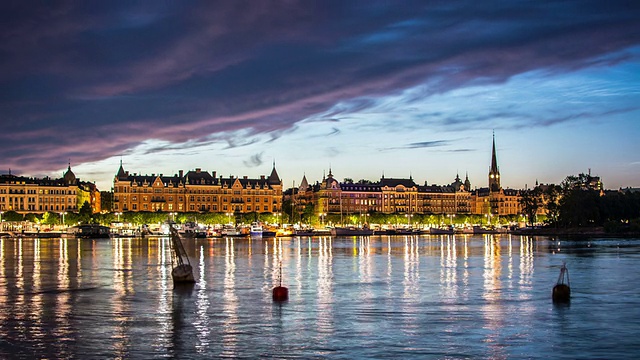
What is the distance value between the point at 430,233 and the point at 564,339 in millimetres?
150108

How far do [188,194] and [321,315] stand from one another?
548 ft

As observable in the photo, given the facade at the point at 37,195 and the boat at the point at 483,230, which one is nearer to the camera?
the boat at the point at 483,230

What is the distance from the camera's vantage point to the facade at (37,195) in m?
182

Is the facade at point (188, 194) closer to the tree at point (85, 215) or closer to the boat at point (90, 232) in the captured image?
the tree at point (85, 215)

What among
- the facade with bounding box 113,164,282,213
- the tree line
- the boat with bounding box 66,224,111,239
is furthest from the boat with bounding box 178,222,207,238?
the tree line

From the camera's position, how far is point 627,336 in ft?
76.6

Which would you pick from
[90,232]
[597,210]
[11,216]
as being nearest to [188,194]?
[11,216]

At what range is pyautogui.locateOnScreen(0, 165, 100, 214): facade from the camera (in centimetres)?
18212

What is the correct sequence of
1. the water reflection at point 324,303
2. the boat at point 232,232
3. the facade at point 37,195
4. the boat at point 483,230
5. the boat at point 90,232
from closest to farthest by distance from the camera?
the water reflection at point 324,303
the boat at point 90,232
the boat at point 232,232
the boat at point 483,230
the facade at point 37,195

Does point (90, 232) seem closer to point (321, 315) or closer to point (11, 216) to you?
point (11, 216)

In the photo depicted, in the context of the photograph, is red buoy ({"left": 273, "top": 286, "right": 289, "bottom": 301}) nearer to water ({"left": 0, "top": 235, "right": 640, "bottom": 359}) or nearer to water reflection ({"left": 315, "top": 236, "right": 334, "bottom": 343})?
water ({"left": 0, "top": 235, "right": 640, "bottom": 359})

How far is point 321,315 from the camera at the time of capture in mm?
27594

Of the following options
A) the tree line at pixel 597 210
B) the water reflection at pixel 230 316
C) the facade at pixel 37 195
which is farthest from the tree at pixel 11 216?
the water reflection at pixel 230 316

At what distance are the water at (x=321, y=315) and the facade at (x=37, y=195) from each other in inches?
5738
